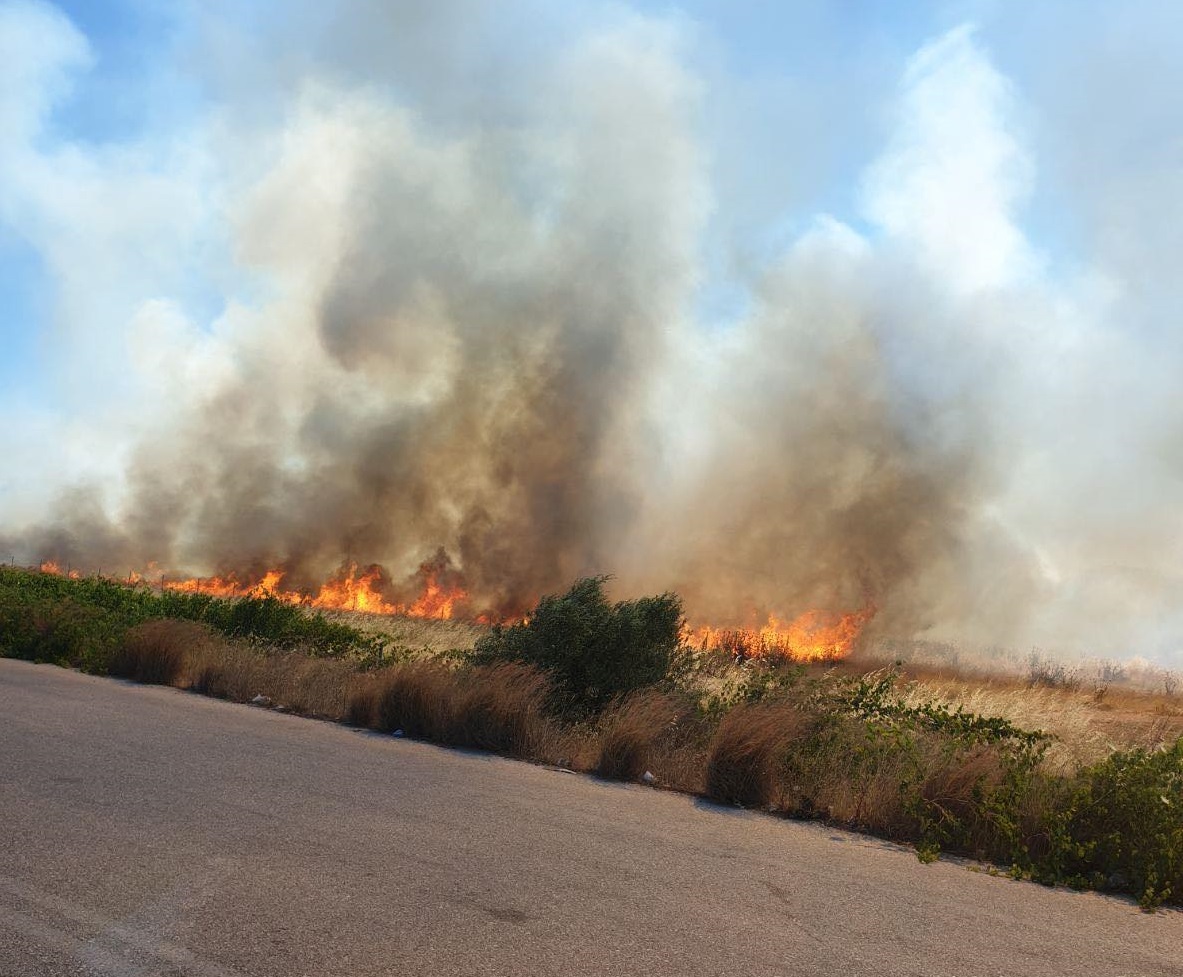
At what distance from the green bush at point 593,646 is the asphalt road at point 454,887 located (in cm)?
352

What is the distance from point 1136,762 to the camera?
711 cm

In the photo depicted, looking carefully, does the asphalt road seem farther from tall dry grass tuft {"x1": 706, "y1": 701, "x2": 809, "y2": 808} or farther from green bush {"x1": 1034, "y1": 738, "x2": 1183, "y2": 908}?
tall dry grass tuft {"x1": 706, "y1": 701, "x2": 809, "y2": 808}

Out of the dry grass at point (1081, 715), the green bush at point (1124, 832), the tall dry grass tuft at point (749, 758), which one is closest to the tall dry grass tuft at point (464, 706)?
the tall dry grass tuft at point (749, 758)

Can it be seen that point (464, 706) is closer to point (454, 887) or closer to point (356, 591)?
point (454, 887)

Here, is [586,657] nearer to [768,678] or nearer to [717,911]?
[768,678]

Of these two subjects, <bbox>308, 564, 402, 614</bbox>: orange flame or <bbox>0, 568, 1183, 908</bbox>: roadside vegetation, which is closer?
<bbox>0, 568, 1183, 908</bbox>: roadside vegetation

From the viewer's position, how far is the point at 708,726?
962cm

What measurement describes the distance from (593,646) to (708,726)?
8.68 feet

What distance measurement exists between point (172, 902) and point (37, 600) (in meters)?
18.0

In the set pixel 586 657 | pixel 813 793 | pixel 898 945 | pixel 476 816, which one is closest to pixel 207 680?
pixel 586 657

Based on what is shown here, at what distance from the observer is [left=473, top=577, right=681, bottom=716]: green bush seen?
1161 centimetres

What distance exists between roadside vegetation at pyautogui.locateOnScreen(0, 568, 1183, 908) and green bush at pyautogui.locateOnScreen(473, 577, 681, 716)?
27 mm

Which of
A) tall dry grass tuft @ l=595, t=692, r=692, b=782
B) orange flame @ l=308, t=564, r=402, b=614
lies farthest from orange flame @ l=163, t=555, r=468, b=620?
tall dry grass tuft @ l=595, t=692, r=692, b=782

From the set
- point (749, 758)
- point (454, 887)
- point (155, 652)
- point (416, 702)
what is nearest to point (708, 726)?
point (749, 758)
